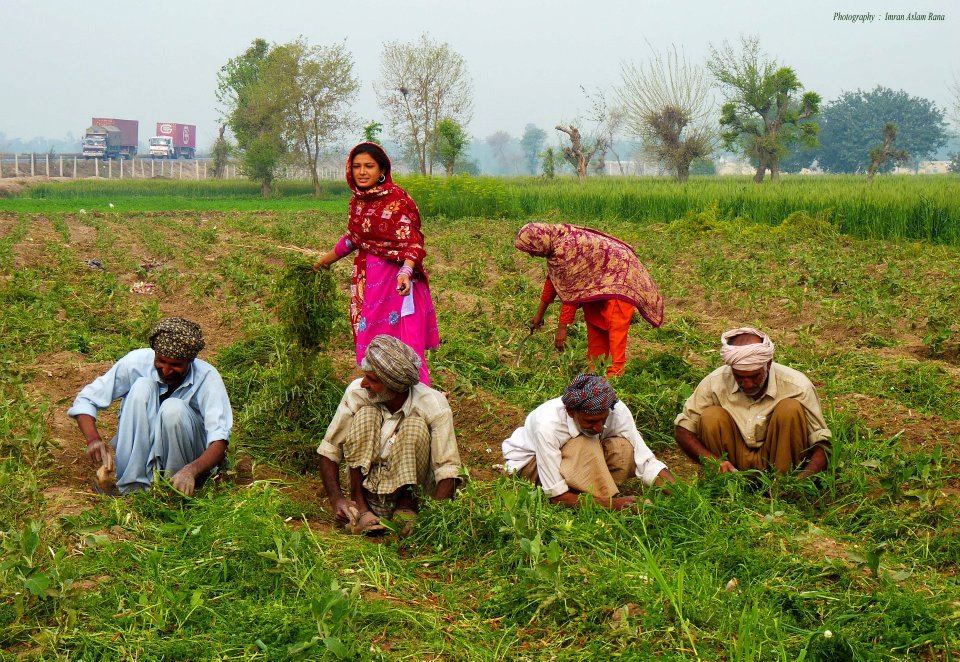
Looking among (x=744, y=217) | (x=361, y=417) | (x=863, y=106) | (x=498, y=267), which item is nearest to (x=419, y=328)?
(x=361, y=417)

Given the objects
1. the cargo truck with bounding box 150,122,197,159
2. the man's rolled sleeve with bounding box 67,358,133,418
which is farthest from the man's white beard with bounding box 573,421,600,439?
the cargo truck with bounding box 150,122,197,159

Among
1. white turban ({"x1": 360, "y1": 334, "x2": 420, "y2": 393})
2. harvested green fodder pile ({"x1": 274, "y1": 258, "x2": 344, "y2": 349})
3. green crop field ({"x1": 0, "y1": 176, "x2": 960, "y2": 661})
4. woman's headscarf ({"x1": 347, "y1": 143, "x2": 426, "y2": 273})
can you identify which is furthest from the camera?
woman's headscarf ({"x1": 347, "y1": 143, "x2": 426, "y2": 273})

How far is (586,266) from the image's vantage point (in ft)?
19.8

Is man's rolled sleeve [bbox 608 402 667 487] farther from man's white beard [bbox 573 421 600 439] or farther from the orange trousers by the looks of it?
the orange trousers

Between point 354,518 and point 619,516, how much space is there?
1093mm

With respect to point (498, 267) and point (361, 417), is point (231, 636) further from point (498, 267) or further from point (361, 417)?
point (498, 267)

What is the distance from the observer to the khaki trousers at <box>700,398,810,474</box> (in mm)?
4207

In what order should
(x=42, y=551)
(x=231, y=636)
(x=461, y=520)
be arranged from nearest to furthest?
1. (x=231, y=636)
2. (x=42, y=551)
3. (x=461, y=520)

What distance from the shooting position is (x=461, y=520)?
146 inches

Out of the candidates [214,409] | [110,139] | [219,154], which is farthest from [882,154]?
[110,139]

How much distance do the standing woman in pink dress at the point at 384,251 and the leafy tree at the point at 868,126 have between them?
67433 mm

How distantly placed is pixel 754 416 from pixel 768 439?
12cm

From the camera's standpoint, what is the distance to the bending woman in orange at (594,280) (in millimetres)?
5980

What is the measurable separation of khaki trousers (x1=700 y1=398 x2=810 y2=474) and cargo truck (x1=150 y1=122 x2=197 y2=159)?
82.5m
